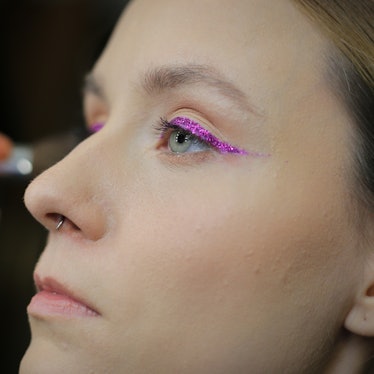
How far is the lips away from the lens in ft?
2.51

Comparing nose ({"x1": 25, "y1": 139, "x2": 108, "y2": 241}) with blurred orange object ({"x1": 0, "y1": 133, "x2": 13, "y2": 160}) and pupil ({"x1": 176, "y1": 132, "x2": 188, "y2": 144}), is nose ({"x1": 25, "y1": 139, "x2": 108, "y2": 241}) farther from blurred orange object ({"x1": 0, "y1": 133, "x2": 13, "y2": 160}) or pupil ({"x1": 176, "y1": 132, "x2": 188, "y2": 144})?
blurred orange object ({"x1": 0, "y1": 133, "x2": 13, "y2": 160})

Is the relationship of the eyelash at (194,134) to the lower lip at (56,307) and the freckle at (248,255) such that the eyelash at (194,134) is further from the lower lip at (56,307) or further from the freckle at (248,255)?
the lower lip at (56,307)

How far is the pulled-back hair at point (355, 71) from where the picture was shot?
2.67ft

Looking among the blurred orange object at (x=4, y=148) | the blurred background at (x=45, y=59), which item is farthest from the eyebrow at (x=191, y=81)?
the blurred background at (x=45, y=59)

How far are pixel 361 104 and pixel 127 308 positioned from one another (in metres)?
0.39

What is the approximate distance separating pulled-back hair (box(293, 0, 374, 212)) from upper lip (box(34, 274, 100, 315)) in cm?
37

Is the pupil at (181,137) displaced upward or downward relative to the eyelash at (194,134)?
downward

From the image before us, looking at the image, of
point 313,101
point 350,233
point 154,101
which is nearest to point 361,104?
point 313,101

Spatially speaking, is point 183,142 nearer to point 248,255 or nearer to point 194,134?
point 194,134

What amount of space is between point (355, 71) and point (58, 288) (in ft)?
1.53

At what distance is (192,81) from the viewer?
808mm

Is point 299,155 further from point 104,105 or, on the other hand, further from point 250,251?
point 104,105

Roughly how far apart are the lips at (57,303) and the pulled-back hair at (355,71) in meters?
0.37

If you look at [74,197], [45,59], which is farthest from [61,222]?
[45,59]
